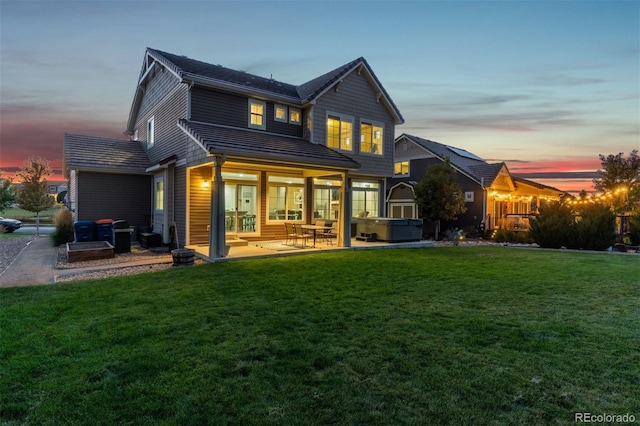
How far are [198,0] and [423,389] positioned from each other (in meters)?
15.4

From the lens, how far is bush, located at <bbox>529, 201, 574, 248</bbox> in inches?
576

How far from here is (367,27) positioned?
13.6 meters

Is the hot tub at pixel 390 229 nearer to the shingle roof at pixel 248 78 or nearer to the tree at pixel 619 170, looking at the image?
the shingle roof at pixel 248 78

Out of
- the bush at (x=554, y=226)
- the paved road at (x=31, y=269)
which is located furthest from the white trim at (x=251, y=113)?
the bush at (x=554, y=226)

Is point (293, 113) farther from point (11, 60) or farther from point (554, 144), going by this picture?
point (554, 144)

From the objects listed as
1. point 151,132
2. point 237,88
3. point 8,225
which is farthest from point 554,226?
point 8,225

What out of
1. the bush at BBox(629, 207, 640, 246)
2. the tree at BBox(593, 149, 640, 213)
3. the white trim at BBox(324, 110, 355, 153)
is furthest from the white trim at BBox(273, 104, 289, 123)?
the tree at BBox(593, 149, 640, 213)

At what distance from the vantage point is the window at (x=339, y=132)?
1445 cm

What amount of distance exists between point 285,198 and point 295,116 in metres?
3.47

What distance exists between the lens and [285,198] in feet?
45.5

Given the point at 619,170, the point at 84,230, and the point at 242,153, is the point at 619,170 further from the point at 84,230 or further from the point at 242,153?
the point at 84,230

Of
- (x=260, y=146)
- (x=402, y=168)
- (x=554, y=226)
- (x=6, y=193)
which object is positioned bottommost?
(x=554, y=226)

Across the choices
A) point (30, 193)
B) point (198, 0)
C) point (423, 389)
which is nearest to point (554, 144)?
point (198, 0)

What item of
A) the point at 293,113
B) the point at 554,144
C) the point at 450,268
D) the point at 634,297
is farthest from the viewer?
the point at 554,144
